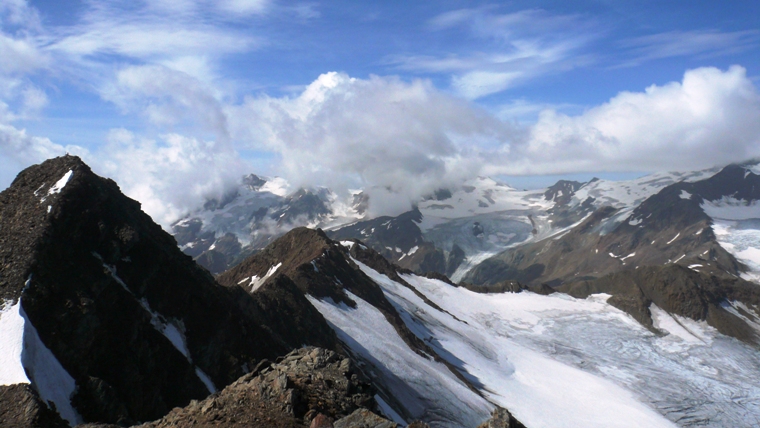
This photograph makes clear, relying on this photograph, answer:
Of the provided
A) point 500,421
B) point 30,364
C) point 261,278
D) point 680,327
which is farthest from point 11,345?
point 680,327

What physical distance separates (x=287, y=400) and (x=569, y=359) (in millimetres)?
134501

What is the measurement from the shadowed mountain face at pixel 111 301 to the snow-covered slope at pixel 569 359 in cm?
3184

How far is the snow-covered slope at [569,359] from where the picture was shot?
84125 millimetres

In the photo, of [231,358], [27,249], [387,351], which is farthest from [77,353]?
[387,351]

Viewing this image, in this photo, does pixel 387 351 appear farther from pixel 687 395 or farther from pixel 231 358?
pixel 687 395

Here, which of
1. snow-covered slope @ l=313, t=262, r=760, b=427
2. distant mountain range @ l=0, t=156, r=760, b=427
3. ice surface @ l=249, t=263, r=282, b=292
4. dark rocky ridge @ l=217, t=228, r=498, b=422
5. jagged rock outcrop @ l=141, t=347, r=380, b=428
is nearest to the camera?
jagged rock outcrop @ l=141, t=347, r=380, b=428

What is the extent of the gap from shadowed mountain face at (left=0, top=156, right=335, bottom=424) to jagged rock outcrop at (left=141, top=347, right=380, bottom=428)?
35.9 feet

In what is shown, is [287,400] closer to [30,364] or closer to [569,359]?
[30,364]

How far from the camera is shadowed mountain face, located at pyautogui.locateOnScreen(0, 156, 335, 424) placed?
88.5 feet

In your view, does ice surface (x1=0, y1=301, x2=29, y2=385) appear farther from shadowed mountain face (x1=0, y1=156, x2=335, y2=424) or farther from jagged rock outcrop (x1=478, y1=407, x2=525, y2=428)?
jagged rock outcrop (x1=478, y1=407, x2=525, y2=428)

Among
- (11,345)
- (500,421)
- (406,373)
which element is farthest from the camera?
(406,373)

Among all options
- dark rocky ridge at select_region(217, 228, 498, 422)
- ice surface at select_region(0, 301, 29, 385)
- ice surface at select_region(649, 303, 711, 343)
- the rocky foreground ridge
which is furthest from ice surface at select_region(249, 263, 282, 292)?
ice surface at select_region(649, 303, 711, 343)

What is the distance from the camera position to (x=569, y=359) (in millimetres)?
137375

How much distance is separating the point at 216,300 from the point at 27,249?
13.0 metres
